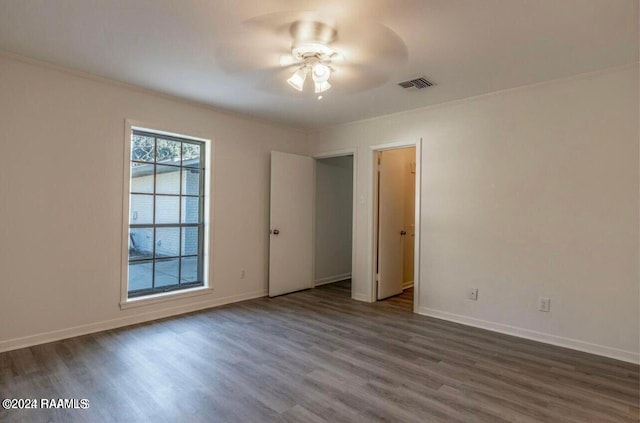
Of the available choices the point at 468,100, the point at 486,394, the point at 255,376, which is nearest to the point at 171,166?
the point at 255,376

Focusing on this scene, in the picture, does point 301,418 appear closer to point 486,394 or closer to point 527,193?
point 486,394

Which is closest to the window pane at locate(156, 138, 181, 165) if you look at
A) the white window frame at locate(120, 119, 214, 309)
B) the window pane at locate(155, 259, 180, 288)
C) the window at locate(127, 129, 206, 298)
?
the window at locate(127, 129, 206, 298)

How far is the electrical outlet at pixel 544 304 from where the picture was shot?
328cm

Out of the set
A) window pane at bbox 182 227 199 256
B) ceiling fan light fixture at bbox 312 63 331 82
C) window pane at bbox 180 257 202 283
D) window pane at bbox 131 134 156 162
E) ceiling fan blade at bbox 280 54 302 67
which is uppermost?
ceiling fan blade at bbox 280 54 302 67

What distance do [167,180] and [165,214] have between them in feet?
1.31

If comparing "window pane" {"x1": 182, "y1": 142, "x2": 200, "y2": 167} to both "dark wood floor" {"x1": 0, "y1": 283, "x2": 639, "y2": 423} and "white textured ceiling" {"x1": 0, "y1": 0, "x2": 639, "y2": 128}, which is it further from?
"dark wood floor" {"x1": 0, "y1": 283, "x2": 639, "y2": 423}

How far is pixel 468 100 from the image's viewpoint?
12.5ft

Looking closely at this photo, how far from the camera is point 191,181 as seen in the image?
4305mm

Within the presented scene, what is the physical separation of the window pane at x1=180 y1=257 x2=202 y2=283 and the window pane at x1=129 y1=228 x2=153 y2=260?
1.43ft

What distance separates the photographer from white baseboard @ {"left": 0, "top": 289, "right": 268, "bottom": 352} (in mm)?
2971

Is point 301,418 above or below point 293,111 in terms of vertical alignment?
below

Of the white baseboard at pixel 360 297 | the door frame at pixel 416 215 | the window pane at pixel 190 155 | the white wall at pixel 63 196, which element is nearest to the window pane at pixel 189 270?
the white wall at pixel 63 196

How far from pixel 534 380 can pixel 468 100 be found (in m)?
2.74

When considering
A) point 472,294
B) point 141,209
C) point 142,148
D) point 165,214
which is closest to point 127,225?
point 141,209
